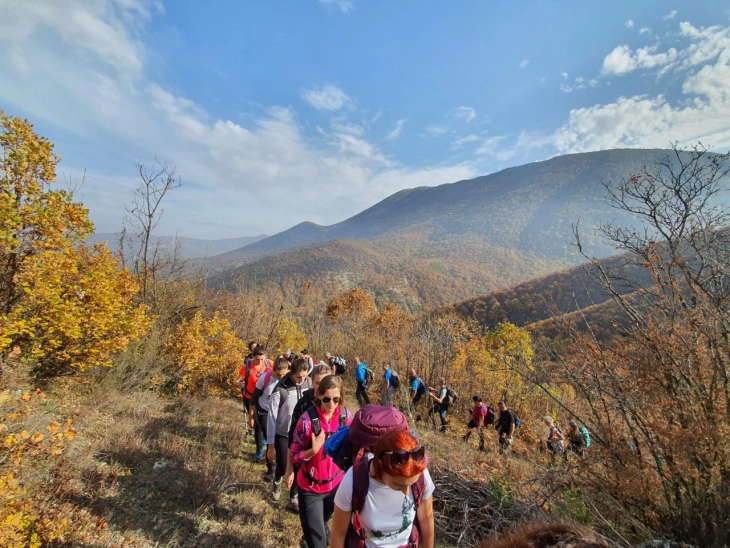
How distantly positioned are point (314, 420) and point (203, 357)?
647 cm

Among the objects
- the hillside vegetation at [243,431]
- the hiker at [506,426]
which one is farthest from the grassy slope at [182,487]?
the hiker at [506,426]

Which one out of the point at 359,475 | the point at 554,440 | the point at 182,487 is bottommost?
the point at 554,440

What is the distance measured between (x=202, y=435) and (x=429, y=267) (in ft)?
425

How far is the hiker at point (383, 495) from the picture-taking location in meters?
1.48

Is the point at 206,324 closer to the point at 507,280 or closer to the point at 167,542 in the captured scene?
the point at 167,542

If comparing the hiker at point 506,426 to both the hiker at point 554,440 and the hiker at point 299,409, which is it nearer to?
the hiker at point 554,440

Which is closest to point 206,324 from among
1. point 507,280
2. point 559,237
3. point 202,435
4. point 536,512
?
point 202,435

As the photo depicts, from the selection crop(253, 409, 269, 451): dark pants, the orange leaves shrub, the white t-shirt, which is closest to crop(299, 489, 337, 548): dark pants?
→ the white t-shirt

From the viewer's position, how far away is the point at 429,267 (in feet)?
431

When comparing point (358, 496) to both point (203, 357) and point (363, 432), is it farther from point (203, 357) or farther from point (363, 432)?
point (203, 357)

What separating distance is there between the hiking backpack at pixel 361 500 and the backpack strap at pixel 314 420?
0.81 m

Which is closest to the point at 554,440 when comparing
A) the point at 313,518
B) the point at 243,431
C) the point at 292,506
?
the point at 292,506

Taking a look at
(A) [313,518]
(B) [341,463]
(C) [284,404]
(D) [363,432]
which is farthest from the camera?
(C) [284,404]

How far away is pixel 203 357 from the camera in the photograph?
7754 millimetres
